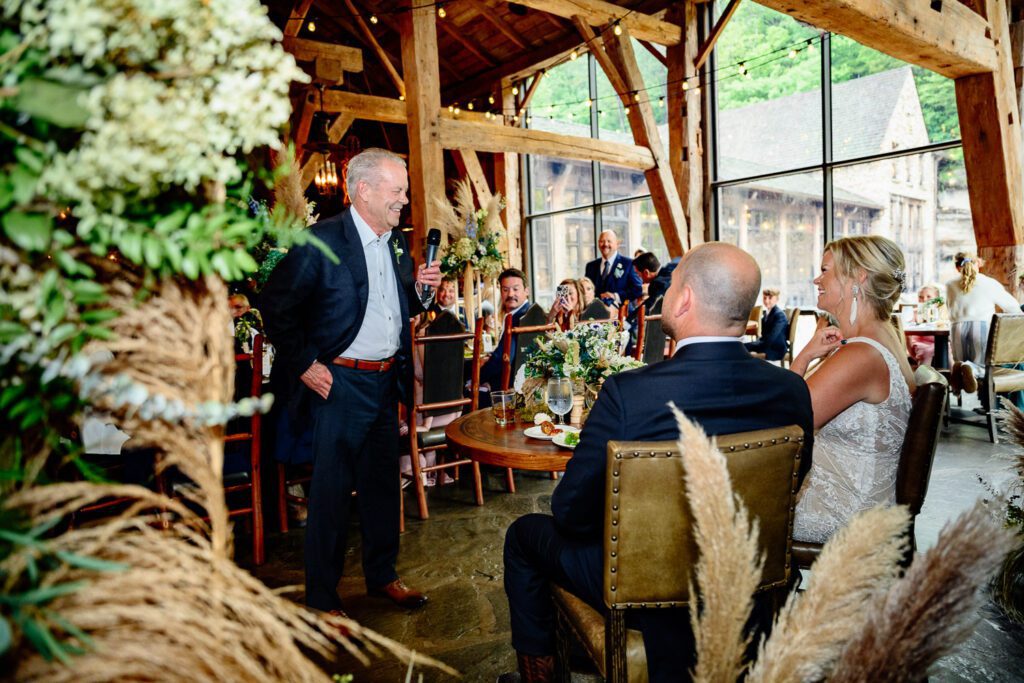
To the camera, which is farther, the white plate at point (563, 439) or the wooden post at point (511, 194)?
the wooden post at point (511, 194)

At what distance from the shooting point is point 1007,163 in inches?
206

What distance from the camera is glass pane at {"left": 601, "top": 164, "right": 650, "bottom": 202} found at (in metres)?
9.84

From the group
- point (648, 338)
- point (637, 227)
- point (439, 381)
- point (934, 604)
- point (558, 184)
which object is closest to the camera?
point (934, 604)

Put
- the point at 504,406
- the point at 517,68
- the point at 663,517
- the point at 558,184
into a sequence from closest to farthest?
the point at 663,517, the point at 504,406, the point at 517,68, the point at 558,184

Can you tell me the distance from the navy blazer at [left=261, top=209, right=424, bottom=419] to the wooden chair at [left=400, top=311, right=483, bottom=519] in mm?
1058

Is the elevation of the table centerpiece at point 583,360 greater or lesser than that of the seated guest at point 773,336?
greater

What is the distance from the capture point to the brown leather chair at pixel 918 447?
1.62 m

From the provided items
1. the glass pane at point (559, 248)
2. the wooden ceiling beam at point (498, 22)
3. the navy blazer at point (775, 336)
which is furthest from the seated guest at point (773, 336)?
the wooden ceiling beam at point (498, 22)

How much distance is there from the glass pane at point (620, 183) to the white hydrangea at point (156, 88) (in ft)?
31.9

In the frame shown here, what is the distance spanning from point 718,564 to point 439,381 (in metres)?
3.08

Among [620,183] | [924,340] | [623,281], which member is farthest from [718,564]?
[620,183]

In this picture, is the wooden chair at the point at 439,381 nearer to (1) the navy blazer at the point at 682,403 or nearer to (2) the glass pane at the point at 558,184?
(1) the navy blazer at the point at 682,403

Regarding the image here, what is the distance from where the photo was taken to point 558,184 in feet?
36.4

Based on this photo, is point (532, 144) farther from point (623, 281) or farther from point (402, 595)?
point (402, 595)
